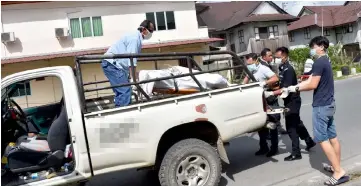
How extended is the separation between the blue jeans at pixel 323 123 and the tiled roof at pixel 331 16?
143ft

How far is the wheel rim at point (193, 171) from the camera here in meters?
4.15

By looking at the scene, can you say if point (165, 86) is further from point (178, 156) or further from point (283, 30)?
point (283, 30)

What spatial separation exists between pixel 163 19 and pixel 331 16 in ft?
105

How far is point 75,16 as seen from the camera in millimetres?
22422

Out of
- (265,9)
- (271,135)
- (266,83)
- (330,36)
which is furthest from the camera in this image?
(330,36)

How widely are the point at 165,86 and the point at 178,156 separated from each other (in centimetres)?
102

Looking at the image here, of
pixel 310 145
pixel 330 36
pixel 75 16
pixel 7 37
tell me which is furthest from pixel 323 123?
pixel 330 36

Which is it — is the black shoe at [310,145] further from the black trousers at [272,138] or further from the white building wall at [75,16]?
the white building wall at [75,16]

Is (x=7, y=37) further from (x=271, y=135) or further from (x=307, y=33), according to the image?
(x=307, y=33)

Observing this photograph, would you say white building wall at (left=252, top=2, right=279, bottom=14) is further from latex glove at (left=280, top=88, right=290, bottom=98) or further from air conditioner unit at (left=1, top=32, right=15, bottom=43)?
latex glove at (left=280, top=88, right=290, bottom=98)

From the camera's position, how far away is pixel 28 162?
13.3ft

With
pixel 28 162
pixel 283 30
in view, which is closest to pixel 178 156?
pixel 28 162

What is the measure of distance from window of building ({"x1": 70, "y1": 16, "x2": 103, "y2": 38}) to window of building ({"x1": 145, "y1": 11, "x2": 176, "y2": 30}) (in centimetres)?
307

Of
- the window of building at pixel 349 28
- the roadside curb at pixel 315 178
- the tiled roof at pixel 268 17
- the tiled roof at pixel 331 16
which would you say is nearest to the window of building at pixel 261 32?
the tiled roof at pixel 268 17
